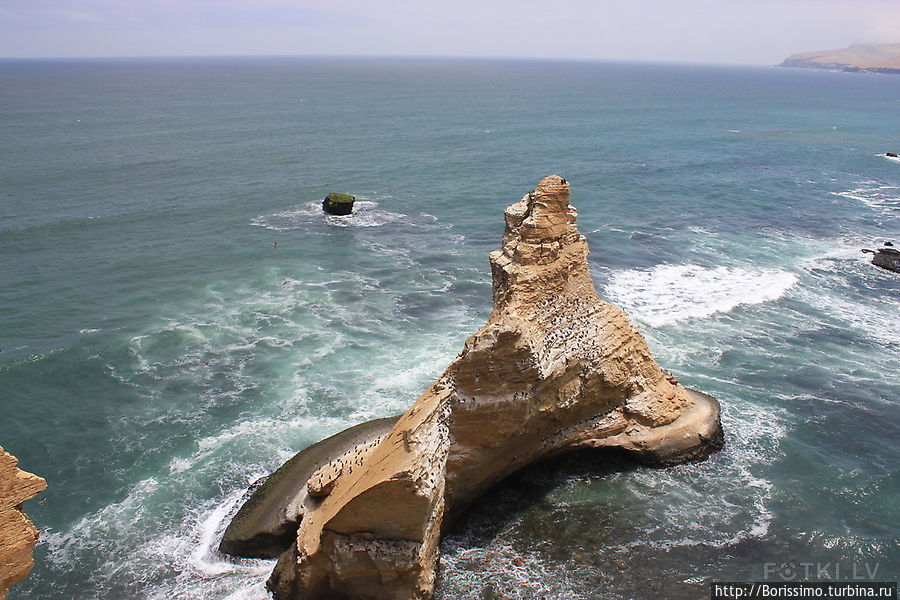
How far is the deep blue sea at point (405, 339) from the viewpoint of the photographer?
21.0 metres

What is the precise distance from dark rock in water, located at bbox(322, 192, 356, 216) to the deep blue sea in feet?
2.59

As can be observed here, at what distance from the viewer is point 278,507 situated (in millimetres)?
21531

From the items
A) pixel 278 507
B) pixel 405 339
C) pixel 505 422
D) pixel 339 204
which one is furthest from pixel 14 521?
pixel 339 204

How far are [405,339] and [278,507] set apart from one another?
47.8ft

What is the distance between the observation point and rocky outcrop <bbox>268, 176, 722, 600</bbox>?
17.6m

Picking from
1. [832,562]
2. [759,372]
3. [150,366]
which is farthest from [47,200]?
[832,562]

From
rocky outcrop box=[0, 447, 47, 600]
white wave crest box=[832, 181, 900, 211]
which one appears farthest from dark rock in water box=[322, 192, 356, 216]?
white wave crest box=[832, 181, 900, 211]

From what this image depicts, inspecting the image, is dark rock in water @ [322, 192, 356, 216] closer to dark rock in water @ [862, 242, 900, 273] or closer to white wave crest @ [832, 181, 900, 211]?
dark rock in water @ [862, 242, 900, 273]

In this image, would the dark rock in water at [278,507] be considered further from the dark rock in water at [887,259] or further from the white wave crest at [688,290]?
the dark rock in water at [887,259]

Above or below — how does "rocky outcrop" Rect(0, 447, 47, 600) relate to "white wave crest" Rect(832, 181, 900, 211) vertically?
above

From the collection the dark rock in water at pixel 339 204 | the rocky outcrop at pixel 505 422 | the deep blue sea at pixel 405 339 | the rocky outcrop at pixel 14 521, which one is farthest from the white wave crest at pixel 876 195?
the rocky outcrop at pixel 14 521

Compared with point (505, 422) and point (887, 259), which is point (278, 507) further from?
point (887, 259)

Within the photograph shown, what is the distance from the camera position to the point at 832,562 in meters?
20.5

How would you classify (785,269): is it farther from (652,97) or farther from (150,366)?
(652,97)
